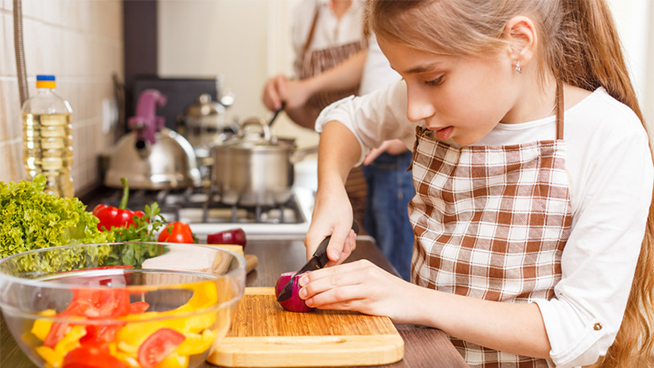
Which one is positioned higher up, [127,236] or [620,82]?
[620,82]

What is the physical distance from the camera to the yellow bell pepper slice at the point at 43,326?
0.53m

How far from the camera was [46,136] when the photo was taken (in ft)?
3.77

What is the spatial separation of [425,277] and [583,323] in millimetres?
266

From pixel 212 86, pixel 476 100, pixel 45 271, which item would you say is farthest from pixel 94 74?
pixel 476 100

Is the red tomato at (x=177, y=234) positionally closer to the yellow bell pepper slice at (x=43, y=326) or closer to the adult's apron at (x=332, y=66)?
the yellow bell pepper slice at (x=43, y=326)

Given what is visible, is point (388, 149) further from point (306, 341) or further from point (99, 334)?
point (99, 334)

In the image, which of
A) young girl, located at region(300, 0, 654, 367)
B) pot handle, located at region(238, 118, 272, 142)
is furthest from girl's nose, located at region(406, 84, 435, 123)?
pot handle, located at region(238, 118, 272, 142)

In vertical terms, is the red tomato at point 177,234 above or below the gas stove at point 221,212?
above

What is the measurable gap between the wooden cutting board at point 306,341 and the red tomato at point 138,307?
10cm

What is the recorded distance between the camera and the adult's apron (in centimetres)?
176

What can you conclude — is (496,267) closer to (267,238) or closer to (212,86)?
(267,238)

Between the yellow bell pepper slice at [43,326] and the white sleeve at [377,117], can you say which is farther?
the white sleeve at [377,117]

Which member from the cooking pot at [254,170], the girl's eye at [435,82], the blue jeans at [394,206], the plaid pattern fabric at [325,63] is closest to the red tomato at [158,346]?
the girl's eye at [435,82]

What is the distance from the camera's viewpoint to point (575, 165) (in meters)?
0.82
